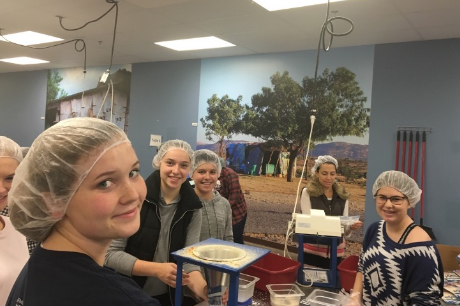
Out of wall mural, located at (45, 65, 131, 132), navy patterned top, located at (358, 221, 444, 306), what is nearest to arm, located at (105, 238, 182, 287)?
navy patterned top, located at (358, 221, 444, 306)

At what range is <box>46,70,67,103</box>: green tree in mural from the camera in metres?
7.09

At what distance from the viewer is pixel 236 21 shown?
137 inches

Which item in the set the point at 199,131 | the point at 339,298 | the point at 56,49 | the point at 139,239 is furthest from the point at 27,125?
the point at 339,298

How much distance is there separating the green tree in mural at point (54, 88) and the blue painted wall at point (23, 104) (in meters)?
0.14

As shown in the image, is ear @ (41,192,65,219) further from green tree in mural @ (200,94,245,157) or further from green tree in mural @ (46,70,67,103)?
green tree in mural @ (46,70,67,103)

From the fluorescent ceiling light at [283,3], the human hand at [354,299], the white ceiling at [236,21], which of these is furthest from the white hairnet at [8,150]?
the fluorescent ceiling light at [283,3]

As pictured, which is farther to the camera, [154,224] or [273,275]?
[273,275]

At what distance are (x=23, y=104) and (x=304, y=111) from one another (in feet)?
20.1

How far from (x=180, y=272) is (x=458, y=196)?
342 cm

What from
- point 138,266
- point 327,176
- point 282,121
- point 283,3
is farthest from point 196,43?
point 138,266

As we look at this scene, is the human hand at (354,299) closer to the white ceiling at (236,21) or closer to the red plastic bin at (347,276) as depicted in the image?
the red plastic bin at (347,276)

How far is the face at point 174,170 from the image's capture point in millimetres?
1818

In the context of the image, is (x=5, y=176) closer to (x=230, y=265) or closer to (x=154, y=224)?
(x=154, y=224)

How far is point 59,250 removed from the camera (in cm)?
71
